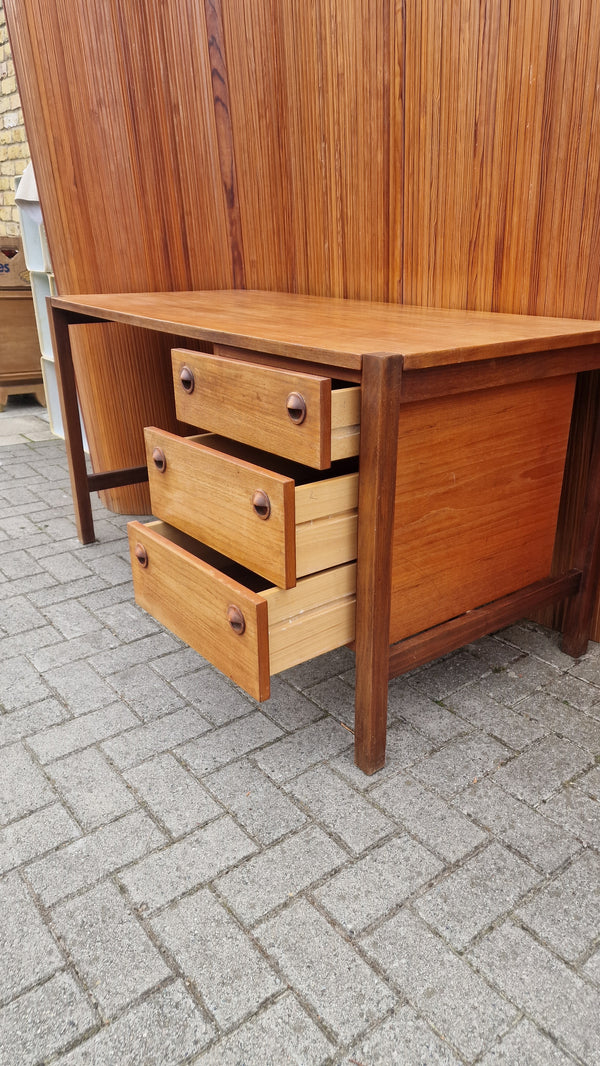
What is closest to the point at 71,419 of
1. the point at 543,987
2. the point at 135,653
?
the point at 135,653

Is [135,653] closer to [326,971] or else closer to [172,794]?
[172,794]

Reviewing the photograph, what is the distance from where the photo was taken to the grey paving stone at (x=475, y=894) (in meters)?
1.11

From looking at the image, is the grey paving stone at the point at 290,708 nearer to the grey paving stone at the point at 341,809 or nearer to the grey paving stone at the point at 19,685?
the grey paving stone at the point at 341,809

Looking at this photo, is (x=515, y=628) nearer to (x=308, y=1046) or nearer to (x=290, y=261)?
(x=308, y=1046)

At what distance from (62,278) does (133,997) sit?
2.44 meters

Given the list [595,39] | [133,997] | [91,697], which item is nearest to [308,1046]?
[133,997]

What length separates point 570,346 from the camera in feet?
4.76

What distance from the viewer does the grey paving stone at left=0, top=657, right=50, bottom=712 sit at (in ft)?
5.64

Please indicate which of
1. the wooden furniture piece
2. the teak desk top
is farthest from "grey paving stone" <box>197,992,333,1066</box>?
the wooden furniture piece

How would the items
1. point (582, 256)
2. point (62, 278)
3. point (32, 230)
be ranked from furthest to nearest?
point (32, 230)
point (62, 278)
point (582, 256)

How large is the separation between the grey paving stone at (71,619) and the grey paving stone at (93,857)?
791mm

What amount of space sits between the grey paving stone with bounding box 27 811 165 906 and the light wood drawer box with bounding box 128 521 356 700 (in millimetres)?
319


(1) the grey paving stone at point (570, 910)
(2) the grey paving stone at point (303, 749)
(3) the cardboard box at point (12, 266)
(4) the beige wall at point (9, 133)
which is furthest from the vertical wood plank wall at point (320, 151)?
(4) the beige wall at point (9, 133)

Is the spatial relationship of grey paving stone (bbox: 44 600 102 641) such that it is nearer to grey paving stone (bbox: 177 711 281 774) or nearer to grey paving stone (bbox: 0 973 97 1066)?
grey paving stone (bbox: 177 711 281 774)
